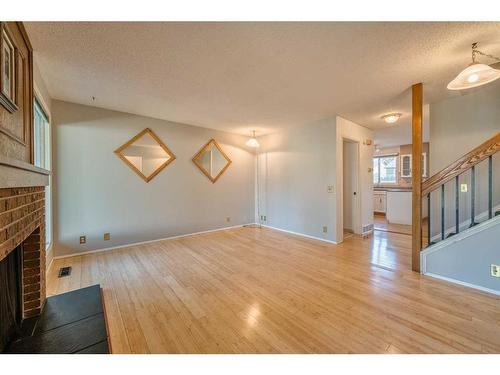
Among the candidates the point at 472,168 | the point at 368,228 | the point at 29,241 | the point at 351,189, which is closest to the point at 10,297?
the point at 29,241

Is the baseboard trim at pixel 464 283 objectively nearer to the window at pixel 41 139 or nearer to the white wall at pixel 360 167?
the white wall at pixel 360 167

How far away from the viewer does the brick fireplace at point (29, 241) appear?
1280mm

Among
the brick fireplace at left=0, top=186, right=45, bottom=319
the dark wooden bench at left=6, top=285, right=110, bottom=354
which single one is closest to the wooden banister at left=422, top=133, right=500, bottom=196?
the dark wooden bench at left=6, top=285, right=110, bottom=354

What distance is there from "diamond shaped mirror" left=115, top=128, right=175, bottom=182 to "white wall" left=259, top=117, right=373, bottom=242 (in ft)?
8.12

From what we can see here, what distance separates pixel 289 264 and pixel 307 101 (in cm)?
249

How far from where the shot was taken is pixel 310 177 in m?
4.28

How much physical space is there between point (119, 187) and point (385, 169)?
8321 mm

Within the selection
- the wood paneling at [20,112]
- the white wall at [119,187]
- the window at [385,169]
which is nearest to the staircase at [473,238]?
the white wall at [119,187]

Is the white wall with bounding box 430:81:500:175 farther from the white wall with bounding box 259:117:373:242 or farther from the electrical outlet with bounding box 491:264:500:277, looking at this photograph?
the electrical outlet with bounding box 491:264:500:277

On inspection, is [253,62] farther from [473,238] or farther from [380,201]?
[380,201]

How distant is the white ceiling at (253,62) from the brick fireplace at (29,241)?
54.5 inches
